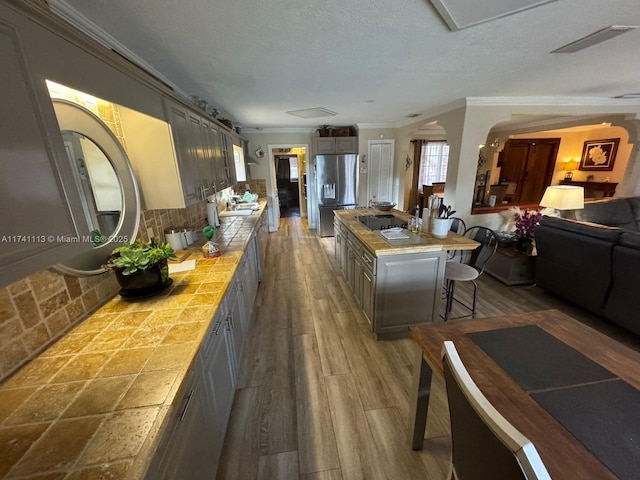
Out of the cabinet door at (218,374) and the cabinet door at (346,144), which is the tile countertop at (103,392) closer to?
the cabinet door at (218,374)

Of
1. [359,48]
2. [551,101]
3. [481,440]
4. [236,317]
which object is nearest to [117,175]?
[236,317]

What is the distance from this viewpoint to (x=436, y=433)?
1570mm

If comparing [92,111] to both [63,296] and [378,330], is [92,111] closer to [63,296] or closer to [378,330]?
[63,296]

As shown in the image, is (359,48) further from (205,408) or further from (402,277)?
(205,408)

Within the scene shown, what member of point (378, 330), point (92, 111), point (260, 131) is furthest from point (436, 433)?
point (260, 131)

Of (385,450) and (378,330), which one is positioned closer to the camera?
(385,450)

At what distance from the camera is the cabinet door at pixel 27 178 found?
65 cm

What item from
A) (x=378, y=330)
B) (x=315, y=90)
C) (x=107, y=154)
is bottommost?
(x=378, y=330)

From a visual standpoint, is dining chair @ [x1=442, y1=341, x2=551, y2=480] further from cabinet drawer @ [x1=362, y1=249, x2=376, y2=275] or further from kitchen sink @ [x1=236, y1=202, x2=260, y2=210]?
kitchen sink @ [x1=236, y1=202, x2=260, y2=210]

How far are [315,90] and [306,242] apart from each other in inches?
123

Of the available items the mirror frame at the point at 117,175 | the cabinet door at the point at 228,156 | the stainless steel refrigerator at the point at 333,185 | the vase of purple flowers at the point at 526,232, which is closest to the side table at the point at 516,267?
the vase of purple flowers at the point at 526,232

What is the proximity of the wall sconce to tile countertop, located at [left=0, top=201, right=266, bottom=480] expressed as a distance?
9.24 m

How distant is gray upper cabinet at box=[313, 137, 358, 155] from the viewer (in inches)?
212

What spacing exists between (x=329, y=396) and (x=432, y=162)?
767 centimetres
